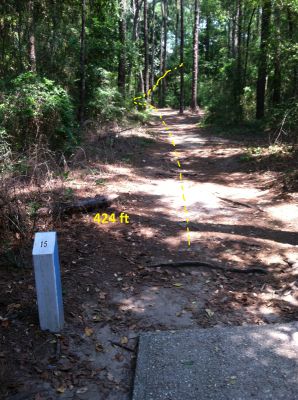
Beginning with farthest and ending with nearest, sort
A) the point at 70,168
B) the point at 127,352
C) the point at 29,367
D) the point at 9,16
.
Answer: the point at 9,16 < the point at 70,168 < the point at 127,352 < the point at 29,367

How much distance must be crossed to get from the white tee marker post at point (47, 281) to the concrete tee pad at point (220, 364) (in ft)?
2.74

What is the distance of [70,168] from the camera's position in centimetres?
909

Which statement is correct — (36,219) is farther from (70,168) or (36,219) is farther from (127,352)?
(70,168)

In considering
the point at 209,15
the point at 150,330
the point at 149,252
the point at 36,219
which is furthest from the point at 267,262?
the point at 209,15

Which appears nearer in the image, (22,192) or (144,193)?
(22,192)

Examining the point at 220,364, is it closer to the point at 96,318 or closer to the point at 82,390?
the point at 82,390

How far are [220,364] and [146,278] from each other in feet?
5.89

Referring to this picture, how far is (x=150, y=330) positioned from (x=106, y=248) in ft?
5.68

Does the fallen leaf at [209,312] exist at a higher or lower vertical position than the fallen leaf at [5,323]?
lower

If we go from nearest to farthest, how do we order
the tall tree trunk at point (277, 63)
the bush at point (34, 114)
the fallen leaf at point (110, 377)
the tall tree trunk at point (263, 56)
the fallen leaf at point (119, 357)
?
the fallen leaf at point (110, 377) → the fallen leaf at point (119, 357) → the bush at point (34, 114) → the tall tree trunk at point (277, 63) → the tall tree trunk at point (263, 56)

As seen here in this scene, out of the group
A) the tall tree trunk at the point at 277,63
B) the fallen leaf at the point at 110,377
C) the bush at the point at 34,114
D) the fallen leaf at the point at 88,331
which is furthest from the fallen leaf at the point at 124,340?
the tall tree trunk at the point at 277,63

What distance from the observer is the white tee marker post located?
3.55 meters

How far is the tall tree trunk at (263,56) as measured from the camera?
567 inches

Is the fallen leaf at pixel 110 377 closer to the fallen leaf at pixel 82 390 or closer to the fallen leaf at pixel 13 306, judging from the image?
the fallen leaf at pixel 82 390
